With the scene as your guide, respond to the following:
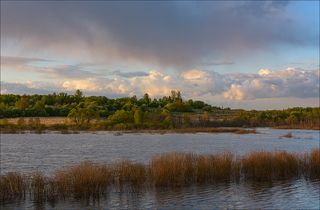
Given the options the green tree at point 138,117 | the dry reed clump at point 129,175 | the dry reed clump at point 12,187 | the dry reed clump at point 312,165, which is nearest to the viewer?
the dry reed clump at point 12,187

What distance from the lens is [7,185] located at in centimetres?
1798

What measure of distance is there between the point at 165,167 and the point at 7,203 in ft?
24.2

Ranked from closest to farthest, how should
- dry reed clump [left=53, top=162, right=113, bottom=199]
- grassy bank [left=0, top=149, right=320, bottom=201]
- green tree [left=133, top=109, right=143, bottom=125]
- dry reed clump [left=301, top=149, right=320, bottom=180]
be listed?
grassy bank [left=0, top=149, right=320, bottom=201], dry reed clump [left=53, top=162, right=113, bottom=199], dry reed clump [left=301, top=149, right=320, bottom=180], green tree [left=133, top=109, right=143, bottom=125]

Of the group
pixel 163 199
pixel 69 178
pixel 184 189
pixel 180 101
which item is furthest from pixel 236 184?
pixel 180 101

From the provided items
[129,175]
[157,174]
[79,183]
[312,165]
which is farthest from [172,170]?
[312,165]

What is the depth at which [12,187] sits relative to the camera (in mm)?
18000

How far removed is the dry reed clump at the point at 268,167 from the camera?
24.3 metres

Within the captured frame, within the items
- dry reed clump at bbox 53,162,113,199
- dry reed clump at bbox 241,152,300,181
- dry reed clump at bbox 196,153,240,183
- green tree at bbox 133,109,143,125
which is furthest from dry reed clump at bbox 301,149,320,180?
green tree at bbox 133,109,143,125

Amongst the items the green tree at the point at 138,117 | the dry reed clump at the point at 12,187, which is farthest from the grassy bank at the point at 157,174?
the green tree at the point at 138,117

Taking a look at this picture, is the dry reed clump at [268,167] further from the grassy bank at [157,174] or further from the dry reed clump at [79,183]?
the dry reed clump at [79,183]

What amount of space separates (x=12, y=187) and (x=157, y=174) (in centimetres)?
673

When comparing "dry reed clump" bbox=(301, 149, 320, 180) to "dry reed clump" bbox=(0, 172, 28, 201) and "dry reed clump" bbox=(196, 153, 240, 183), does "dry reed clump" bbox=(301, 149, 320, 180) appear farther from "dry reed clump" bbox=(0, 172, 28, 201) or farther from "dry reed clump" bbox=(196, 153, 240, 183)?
"dry reed clump" bbox=(0, 172, 28, 201)

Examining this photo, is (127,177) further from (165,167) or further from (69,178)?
(69,178)

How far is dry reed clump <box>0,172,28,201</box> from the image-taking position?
1781cm
